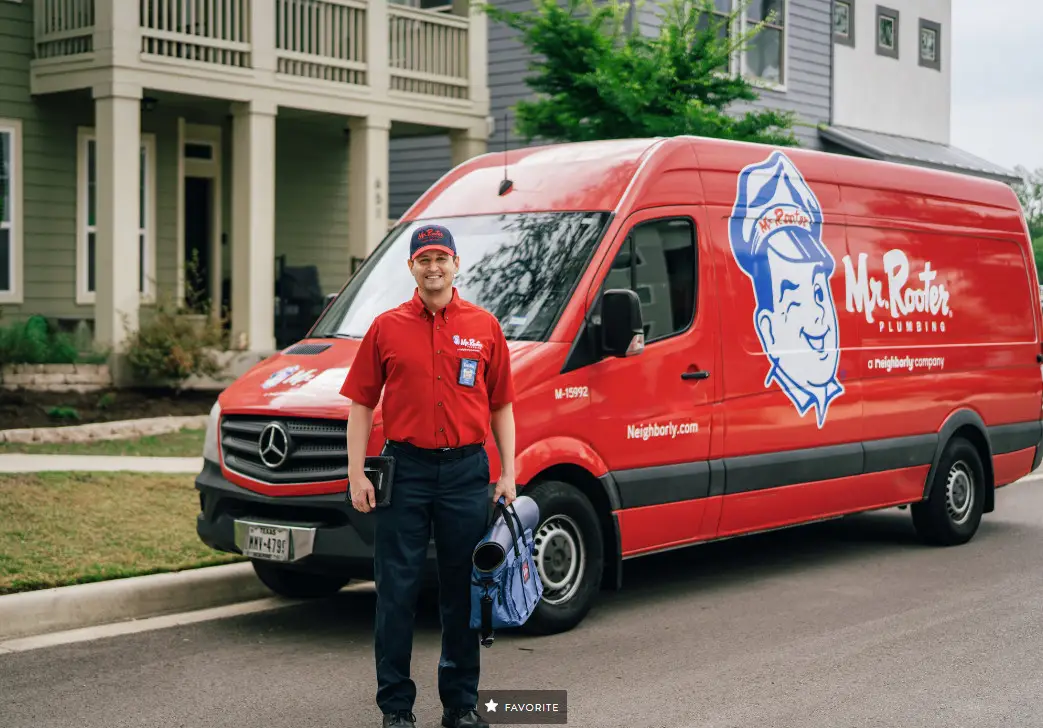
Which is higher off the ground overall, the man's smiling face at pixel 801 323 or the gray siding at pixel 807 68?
the gray siding at pixel 807 68

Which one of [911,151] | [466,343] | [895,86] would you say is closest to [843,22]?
[895,86]

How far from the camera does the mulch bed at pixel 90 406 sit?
1469cm

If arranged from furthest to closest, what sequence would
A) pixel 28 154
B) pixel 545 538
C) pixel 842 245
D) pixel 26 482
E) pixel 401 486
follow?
1. pixel 28 154
2. pixel 26 482
3. pixel 842 245
4. pixel 545 538
5. pixel 401 486

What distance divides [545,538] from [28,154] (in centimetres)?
1269

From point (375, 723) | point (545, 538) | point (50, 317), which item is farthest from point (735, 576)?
point (50, 317)

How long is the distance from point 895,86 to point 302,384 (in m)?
22.0

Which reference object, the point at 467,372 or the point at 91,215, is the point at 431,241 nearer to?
the point at 467,372

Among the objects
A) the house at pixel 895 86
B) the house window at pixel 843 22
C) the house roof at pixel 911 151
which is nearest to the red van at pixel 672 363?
the house roof at pixel 911 151

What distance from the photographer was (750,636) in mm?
7562

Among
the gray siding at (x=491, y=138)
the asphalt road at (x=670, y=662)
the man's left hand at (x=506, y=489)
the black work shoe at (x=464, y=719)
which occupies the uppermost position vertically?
the gray siding at (x=491, y=138)

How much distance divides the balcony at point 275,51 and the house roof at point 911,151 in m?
6.62

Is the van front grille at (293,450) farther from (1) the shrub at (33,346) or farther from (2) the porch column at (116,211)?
(2) the porch column at (116,211)

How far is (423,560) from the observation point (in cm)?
570

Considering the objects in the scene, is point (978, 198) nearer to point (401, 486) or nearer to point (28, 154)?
point (401, 486)
